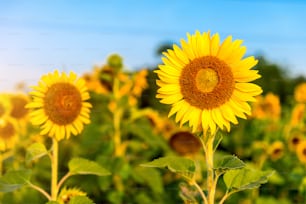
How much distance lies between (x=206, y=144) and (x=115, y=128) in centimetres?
165

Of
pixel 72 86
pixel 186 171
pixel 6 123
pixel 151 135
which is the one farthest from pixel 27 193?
pixel 186 171

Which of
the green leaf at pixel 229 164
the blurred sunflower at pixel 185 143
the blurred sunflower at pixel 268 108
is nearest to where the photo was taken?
the green leaf at pixel 229 164

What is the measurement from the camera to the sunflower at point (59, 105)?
199 cm

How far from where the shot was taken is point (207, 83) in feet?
A: 5.64

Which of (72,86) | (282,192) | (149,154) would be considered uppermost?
(72,86)

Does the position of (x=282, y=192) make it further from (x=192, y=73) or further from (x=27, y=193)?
(x=192, y=73)

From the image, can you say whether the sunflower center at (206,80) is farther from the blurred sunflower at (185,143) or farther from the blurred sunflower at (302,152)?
A: the blurred sunflower at (302,152)

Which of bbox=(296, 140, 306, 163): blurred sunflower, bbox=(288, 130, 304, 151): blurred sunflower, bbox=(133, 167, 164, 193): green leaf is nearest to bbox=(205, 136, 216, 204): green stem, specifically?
bbox=(133, 167, 164, 193): green leaf

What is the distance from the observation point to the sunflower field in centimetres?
170

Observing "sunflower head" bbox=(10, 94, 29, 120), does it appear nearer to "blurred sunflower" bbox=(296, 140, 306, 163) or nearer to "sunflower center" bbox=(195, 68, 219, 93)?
"blurred sunflower" bbox=(296, 140, 306, 163)

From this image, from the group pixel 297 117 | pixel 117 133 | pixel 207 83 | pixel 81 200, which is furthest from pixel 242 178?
pixel 297 117

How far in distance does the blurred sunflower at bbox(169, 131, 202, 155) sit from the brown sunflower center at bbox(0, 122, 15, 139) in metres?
0.80

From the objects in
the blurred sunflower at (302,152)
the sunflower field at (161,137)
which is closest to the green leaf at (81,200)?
the sunflower field at (161,137)

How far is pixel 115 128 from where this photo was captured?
3318 mm
